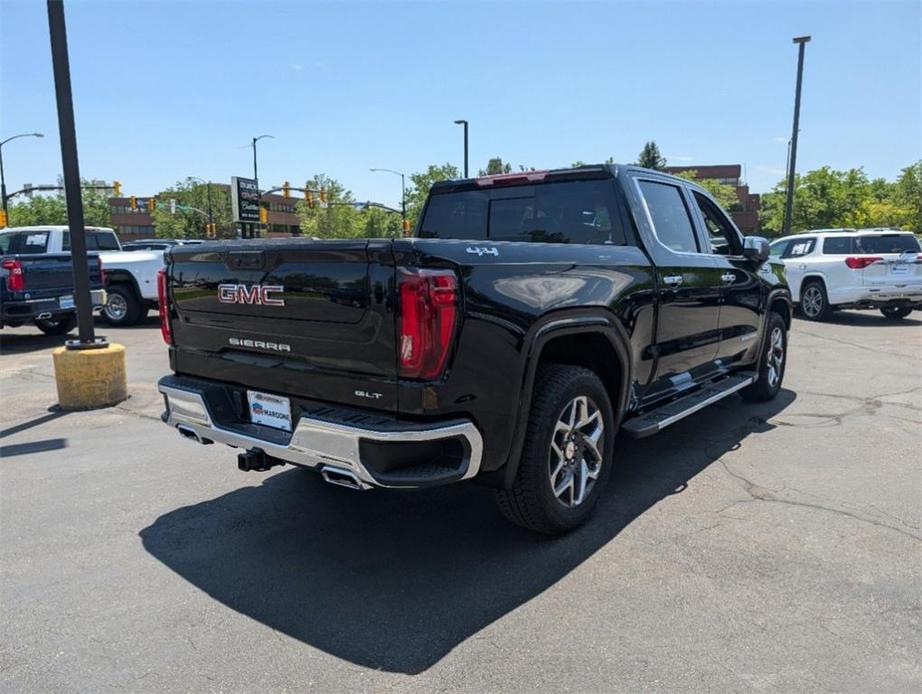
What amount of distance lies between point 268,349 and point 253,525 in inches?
45.4

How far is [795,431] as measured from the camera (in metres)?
5.67

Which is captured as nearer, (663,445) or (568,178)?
(568,178)

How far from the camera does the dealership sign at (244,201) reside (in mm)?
21250

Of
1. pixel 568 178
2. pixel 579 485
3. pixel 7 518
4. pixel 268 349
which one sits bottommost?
pixel 7 518

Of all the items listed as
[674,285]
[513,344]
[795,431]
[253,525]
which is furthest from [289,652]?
[795,431]

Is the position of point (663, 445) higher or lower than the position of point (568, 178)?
lower

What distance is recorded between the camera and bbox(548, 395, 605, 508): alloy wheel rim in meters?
3.51

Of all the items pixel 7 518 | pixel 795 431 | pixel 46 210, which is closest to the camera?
pixel 7 518

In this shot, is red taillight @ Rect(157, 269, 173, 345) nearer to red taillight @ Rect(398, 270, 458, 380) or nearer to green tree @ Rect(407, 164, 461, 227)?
red taillight @ Rect(398, 270, 458, 380)

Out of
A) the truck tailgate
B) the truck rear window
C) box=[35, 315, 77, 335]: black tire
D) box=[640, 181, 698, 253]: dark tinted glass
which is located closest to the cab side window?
box=[640, 181, 698, 253]: dark tinted glass

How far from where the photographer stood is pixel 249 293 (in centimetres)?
336

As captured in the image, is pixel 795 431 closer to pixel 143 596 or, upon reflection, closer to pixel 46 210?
pixel 143 596

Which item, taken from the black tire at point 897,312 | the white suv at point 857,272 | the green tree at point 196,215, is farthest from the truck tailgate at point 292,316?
the green tree at point 196,215

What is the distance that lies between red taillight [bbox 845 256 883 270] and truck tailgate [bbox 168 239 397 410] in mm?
12821
